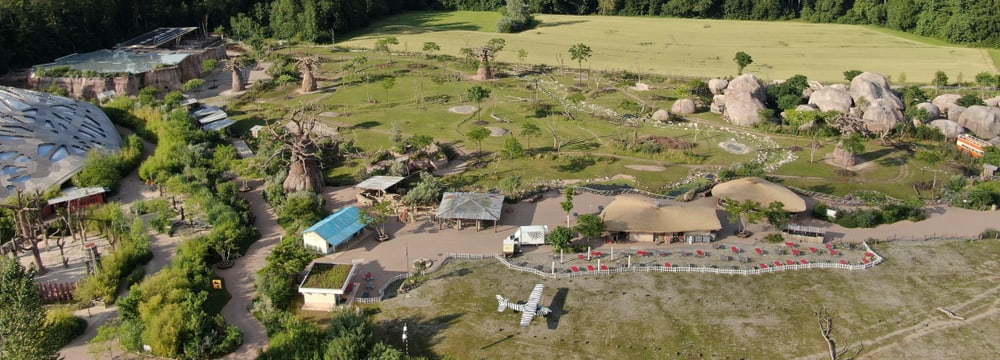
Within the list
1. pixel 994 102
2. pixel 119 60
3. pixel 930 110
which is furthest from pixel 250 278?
pixel 994 102

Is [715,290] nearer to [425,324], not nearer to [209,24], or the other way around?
[425,324]

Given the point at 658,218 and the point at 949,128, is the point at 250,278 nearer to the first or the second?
the point at 658,218

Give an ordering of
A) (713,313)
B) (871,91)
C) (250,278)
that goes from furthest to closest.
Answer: (871,91)
(250,278)
(713,313)

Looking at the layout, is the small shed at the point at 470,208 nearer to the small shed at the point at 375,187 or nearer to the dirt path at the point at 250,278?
the small shed at the point at 375,187

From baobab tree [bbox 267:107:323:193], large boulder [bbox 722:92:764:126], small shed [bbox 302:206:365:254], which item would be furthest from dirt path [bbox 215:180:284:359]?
large boulder [bbox 722:92:764:126]

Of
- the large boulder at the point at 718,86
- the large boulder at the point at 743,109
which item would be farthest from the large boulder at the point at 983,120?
the large boulder at the point at 718,86
